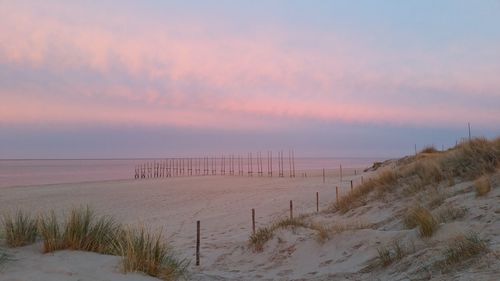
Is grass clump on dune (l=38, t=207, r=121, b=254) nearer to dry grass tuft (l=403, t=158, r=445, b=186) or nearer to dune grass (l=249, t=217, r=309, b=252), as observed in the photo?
dune grass (l=249, t=217, r=309, b=252)

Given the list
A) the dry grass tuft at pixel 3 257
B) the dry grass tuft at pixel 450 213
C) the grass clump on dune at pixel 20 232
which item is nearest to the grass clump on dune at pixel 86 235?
the grass clump on dune at pixel 20 232

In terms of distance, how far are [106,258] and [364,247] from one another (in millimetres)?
5230

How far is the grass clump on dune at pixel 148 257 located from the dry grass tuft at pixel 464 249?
393 centimetres

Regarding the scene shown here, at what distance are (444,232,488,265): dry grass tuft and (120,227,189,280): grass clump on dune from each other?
393cm

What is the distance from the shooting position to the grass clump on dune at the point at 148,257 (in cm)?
611

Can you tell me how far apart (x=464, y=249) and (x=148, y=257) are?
4443 millimetres

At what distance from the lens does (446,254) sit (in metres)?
6.75

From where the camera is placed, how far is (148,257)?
20.5 ft

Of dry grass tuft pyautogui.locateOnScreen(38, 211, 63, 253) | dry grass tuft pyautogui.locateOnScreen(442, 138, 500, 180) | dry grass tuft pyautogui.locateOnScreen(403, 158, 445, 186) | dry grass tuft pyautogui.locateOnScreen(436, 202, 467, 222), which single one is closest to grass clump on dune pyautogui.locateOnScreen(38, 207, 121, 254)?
dry grass tuft pyautogui.locateOnScreen(38, 211, 63, 253)

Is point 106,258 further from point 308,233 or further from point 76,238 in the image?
point 308,233

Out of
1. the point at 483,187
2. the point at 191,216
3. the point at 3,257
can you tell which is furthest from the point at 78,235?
the point at 191,216

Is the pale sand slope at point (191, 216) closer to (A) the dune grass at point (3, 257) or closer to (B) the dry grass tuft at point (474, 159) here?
(A) the dune grass at point (3, 257)

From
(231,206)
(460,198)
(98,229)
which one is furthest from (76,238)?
(231,206)

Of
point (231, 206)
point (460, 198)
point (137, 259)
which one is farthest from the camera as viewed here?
point (231, 206)
